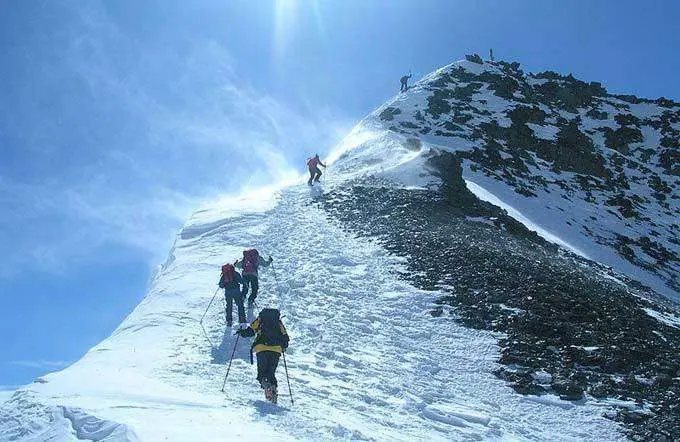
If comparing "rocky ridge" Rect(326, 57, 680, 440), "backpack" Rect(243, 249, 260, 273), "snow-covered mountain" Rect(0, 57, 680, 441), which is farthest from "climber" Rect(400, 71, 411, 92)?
"backpack" Rect(243, 249, 260, 273)

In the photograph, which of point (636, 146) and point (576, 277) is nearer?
point (576, 277)

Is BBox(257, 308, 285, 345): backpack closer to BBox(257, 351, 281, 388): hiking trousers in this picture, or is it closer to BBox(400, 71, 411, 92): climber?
BBox(257, 351, 281, 388): hiking trousers

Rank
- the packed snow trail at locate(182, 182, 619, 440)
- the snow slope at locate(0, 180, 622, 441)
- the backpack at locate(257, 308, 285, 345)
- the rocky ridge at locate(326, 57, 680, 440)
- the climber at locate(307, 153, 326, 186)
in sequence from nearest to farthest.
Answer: the snow slope at locate(0, 180, 622, 441) → the packed snow trail at locate(182, 182, 619, 440) → the backpack at locate(257, 308, 285, 345) → the rocky ridge at locate(326, 57, 680, 440) → the climber at locate(307, 153, 326, 186)

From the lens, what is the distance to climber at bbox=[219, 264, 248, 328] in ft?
43.4

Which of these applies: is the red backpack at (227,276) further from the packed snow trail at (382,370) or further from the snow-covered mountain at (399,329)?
the packed snow trail at (382,370)

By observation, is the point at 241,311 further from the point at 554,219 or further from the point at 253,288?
the point at 554,219

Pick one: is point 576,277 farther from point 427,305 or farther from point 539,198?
point 539,198

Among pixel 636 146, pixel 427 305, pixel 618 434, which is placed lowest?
pixel 618 434

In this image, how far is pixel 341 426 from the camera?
7781mm

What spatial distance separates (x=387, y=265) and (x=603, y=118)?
46.0m

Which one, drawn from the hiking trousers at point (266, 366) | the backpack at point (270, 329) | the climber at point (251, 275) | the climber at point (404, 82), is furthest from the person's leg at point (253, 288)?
the climber at point (404, 82)

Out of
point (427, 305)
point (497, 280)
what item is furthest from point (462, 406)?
point (497, 280)

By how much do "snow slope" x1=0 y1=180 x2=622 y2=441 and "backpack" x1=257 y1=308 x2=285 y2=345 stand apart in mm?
860

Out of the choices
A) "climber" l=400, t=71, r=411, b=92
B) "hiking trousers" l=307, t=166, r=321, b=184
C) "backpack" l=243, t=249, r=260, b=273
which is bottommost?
"backpack" l=243, t=249, r=260, b=273
